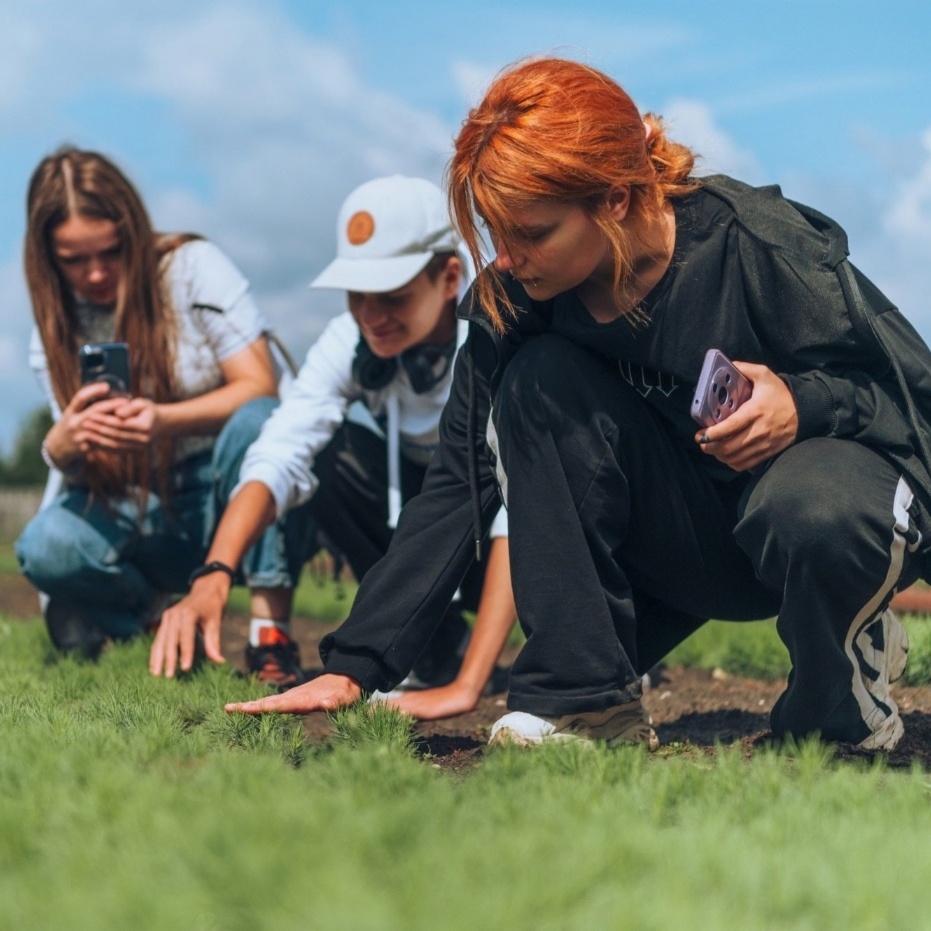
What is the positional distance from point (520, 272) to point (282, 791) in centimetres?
130

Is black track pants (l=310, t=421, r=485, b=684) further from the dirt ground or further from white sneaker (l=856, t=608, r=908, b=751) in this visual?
white sneaker (l=856, t=608, r=908, b=751)

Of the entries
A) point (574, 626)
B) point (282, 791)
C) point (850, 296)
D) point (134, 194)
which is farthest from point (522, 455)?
point (134, 194)

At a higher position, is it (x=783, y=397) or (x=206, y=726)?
(x=783, y=397)

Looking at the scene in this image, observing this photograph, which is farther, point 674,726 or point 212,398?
point 212,398

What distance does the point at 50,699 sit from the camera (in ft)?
10.9

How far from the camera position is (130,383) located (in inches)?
179

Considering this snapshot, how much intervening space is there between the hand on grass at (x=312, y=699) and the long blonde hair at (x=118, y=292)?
1970 mm

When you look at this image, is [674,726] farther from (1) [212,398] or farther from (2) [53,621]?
(2) [53,621]

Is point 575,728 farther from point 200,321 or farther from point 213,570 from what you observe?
point 200,321

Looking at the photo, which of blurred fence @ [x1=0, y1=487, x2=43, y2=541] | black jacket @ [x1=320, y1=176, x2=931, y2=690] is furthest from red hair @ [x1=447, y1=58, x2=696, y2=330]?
blurred fence @ [x1=0, y1=487, x2=43, y2=541]

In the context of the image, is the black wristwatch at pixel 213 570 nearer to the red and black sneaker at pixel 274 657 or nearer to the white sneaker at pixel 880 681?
the red and black sneaker at pixel 274 657

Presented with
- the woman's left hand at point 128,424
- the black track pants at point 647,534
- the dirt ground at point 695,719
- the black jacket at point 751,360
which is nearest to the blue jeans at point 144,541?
the woman's left hand at point 128,424

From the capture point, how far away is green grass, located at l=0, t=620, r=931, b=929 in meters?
1.61

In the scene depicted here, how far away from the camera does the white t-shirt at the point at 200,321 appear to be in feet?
15.6
